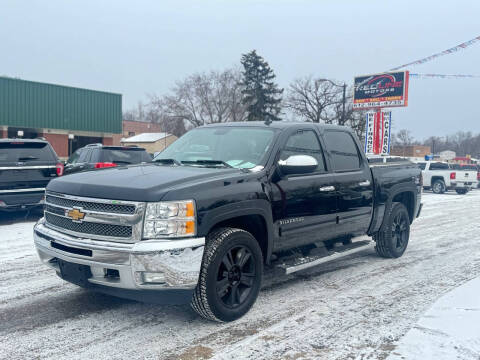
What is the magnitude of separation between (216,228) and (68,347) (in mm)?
1544

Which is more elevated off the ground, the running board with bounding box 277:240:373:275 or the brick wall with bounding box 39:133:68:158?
the brick wall with bounding box 39:133:68:158

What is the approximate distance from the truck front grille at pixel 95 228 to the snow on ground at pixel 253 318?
871 millimetres

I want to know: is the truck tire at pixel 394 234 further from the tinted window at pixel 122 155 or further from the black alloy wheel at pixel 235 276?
the tinted window at pixel 122 155

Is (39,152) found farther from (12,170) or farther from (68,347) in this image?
(68,347)

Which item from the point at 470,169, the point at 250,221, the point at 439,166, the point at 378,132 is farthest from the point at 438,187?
the point at 250,221

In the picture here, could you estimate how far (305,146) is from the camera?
17.2 feet

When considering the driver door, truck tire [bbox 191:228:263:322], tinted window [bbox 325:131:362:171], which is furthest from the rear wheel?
truck tire [bbox 191:228:263:322]

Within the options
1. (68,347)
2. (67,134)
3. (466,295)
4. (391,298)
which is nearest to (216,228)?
(68,347)

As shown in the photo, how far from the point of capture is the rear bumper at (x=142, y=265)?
3539mm

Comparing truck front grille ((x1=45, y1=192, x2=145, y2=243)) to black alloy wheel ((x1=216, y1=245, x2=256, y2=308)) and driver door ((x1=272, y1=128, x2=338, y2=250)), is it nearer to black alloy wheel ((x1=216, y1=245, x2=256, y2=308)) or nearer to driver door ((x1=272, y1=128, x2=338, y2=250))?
black alloy wheel ((x1=216, y1=245, x2=256, y2=308))

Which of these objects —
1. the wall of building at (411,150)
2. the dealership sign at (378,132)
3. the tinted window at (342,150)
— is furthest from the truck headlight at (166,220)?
the wall of building at (411,150)

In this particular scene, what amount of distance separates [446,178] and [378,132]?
18.2 ft

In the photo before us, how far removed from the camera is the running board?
15.3 ft

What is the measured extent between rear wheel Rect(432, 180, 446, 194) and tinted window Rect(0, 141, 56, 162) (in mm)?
19774
